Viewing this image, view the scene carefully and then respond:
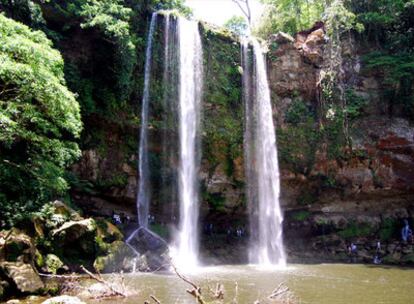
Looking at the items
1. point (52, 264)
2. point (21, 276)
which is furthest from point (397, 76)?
point (21, 276)

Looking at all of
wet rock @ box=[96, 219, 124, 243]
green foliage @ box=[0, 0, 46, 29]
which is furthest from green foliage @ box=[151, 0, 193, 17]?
wet rock @ box=[96, 219, 124, 243]

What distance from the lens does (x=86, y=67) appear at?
20.1 meters

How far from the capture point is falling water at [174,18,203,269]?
19328 millimetres

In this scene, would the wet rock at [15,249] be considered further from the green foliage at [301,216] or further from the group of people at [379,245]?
the group of people at [379,245]

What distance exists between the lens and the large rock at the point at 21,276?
9.77 metres

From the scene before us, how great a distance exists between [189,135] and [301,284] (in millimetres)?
9709

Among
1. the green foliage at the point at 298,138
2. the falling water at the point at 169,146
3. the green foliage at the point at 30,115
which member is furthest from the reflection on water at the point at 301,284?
the green foliage at the point at 298,138

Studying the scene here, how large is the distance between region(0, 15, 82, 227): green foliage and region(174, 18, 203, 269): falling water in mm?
6764

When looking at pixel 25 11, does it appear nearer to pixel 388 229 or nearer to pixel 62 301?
pixel 62 301

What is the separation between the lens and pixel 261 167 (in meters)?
21.7

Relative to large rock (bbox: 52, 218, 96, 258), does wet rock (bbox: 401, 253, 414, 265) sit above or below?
below

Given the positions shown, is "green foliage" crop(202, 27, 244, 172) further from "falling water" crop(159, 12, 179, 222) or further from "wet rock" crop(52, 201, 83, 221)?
"wet rock" crop(52, 201, 83, 221)

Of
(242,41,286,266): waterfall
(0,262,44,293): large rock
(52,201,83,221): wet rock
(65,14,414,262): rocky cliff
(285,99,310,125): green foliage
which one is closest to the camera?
(0,262,44,293): large rock

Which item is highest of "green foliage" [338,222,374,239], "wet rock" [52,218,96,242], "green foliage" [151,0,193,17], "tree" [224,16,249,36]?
"tree" [224,16,249,36]
